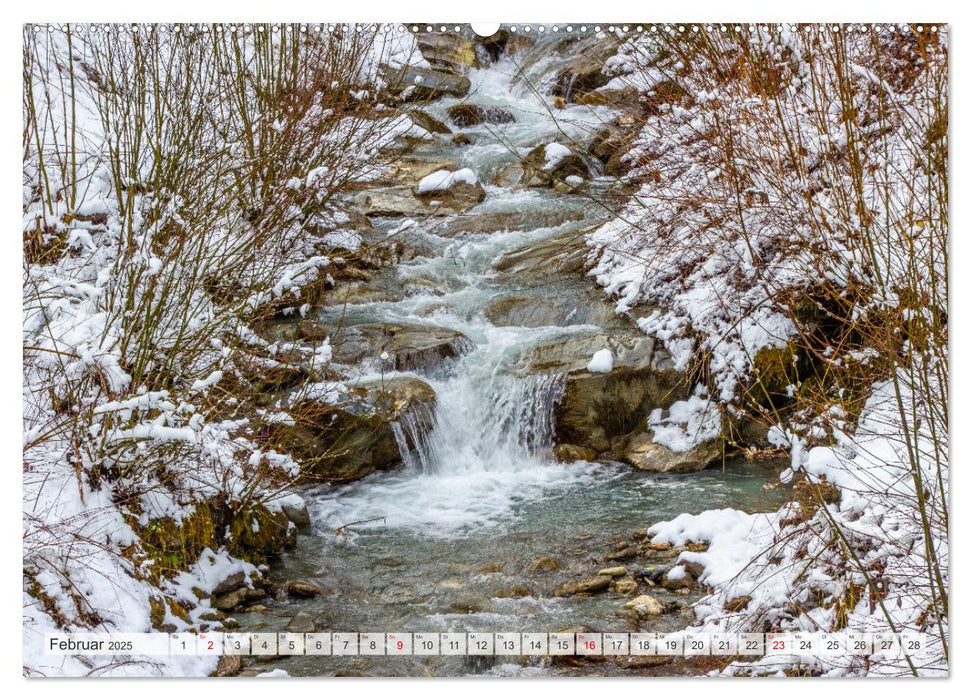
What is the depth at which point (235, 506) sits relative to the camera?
11.5 ft

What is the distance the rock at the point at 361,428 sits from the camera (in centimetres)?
402

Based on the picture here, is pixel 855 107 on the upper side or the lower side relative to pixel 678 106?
lower

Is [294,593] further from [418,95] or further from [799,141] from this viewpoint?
[799,141]

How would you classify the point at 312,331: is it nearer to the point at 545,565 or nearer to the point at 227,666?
the point at 545,565

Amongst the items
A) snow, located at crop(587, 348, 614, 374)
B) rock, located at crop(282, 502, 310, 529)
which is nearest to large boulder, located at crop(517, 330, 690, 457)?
snow, located at crop(587, 348, 614, 374)

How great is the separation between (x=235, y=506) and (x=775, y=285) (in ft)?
8.21

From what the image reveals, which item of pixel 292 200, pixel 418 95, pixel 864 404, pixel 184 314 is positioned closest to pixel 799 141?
pixel 864 404

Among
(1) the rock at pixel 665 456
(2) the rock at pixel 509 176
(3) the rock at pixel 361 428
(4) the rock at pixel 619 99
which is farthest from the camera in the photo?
(2) the rock at pixel 509 176

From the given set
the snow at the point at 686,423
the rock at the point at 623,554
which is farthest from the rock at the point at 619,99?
the rock at the point at 623,554

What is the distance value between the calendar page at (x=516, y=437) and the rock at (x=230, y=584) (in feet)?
0.05

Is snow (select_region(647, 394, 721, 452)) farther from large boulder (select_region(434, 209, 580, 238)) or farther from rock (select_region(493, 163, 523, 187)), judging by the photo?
rock (select_region(493, 163, 523, 187))

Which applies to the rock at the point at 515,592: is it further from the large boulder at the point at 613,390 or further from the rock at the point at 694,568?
the large boulder at the point at 613,390

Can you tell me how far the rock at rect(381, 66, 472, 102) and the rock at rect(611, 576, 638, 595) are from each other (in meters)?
2.21

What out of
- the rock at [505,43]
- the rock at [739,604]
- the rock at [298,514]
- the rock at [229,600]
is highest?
the rock at [505,43]
